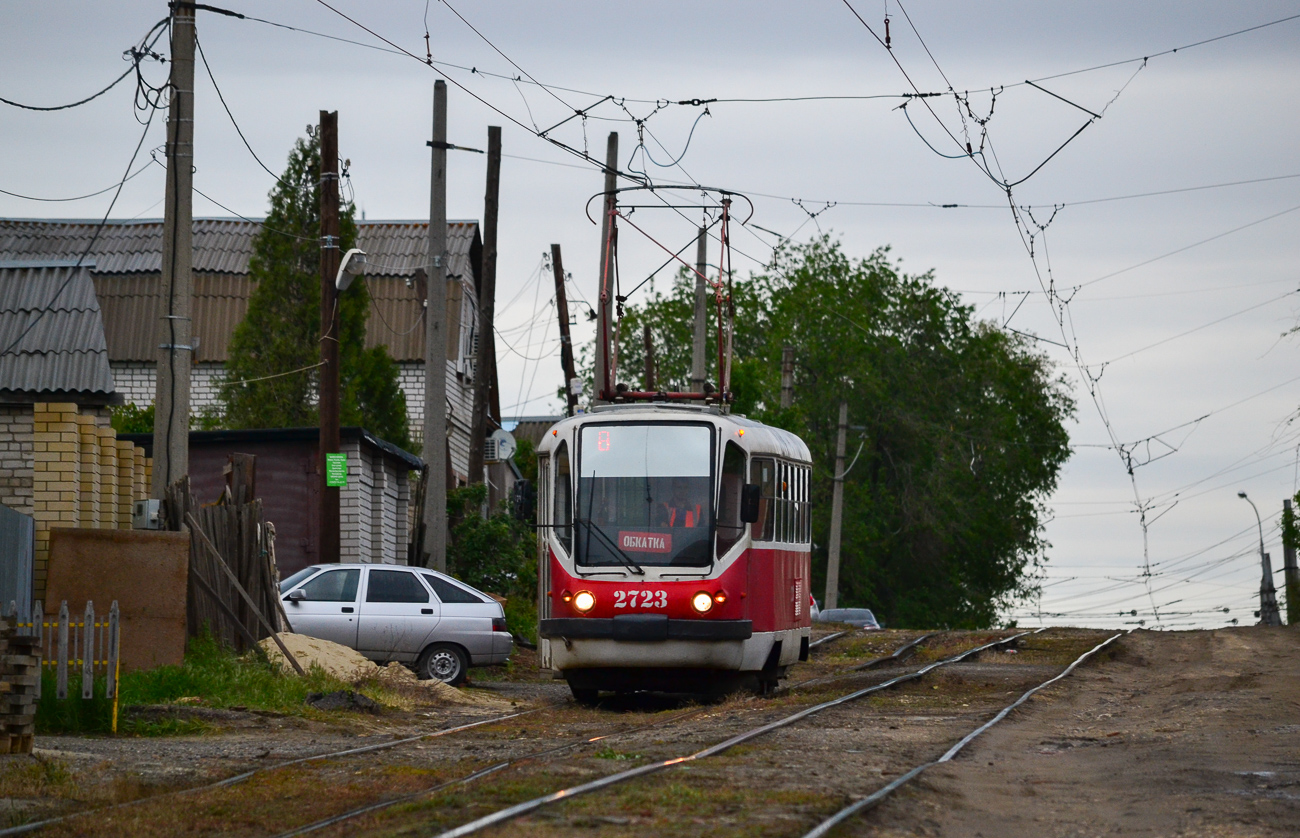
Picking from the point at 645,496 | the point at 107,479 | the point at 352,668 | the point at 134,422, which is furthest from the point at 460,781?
the point at 134,422

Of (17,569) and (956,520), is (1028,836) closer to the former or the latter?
(17,569)

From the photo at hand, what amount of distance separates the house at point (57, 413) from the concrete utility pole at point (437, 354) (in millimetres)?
5174

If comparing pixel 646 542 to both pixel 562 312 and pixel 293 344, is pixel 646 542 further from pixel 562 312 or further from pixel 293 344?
pixel 562 312

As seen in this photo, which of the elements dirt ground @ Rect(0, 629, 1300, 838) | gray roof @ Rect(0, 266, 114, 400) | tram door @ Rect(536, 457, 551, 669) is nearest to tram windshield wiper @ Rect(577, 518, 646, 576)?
tram door @ Rect(536, 457, 551, 669)

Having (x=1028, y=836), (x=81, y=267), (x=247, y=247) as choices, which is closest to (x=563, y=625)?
(x=81, y=267)

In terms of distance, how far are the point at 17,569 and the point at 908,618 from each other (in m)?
49.7

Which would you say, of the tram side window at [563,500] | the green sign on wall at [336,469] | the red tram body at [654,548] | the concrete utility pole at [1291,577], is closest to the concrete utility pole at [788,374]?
the concrete utility pole at [1291,577]

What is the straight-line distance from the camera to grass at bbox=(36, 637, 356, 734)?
13578mm

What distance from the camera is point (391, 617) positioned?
1989 cm

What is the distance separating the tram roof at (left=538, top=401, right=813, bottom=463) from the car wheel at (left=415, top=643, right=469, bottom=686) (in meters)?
3.83

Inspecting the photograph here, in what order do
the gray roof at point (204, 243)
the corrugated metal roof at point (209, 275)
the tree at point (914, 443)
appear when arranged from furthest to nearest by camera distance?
the tree at point (914, 443), the gray roof at point (204, 243), the corrugated metal roof at point (209, 275)

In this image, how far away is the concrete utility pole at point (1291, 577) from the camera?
53812mm

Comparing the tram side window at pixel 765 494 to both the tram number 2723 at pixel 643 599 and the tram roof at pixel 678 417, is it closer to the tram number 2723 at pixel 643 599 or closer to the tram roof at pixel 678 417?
the tram roof at pixel 678 417

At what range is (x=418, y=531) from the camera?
25.4 meters
